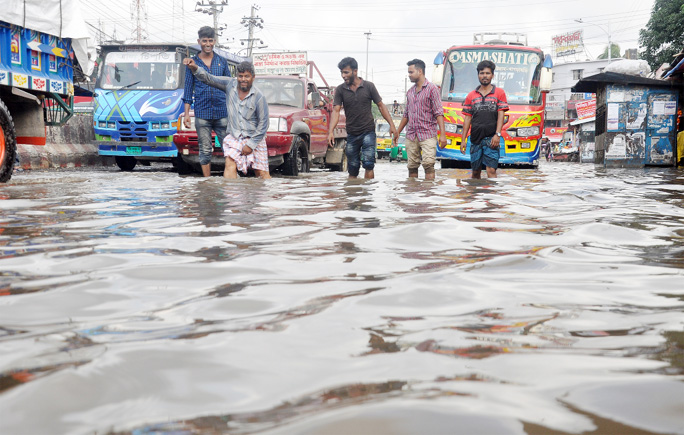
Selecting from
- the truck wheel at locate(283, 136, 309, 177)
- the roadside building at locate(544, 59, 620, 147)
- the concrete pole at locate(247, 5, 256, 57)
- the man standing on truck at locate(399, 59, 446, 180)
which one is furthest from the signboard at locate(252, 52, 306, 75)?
the roadside building at locate(544, 59, 620, 147)

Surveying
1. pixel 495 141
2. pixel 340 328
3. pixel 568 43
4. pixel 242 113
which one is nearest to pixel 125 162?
pixel 242 113

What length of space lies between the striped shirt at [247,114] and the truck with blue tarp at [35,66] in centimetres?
196

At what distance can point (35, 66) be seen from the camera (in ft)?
29.2

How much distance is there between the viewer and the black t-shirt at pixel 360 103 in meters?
9.34

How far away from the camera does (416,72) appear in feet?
30.3

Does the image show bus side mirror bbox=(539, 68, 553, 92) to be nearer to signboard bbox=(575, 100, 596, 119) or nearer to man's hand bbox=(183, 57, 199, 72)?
man's hand bbox=(183, 57, 199, 72)

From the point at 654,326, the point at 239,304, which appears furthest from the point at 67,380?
the point at 654,326

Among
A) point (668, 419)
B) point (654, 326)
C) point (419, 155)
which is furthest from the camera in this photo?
point (419, 155)

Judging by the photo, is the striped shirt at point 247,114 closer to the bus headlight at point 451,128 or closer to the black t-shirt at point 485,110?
the black t-shirt at point 485,110

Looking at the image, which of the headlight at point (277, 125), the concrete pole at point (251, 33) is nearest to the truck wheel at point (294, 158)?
the headlight at point (277, 125)

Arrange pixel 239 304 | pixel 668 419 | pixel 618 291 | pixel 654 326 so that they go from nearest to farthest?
pixel 668 419 < pixel 654 326 < pixel 239 304 < pixel 618 291

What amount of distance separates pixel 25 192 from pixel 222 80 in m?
2.89

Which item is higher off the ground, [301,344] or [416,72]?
[416,72]

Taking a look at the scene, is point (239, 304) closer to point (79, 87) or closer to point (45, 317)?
point (45, 317)
